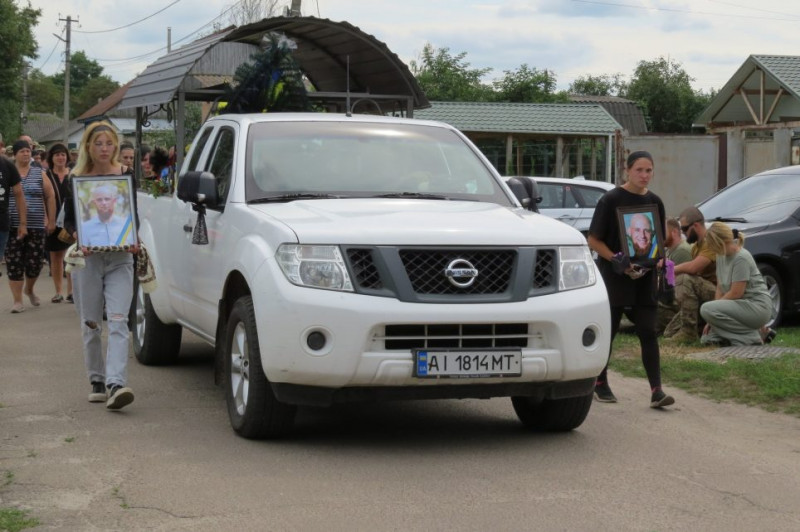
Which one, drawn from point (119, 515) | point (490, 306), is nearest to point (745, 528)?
point (490, 306)

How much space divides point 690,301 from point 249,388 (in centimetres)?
614

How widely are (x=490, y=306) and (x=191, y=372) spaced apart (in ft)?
12.7

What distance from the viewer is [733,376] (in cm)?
965

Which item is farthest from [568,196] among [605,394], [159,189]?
[605,394]

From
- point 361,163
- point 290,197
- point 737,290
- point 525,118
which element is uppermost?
point 525,118

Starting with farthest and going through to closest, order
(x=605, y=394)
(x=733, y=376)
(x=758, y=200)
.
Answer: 1. (x=758, y=200)
2. (x=733, y=376)
3. (x=605, y=394)

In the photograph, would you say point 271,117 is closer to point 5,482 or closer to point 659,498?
point 5,482

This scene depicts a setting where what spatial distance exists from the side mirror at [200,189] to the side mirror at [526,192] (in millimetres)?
1917

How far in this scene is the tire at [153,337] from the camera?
32.9 feet

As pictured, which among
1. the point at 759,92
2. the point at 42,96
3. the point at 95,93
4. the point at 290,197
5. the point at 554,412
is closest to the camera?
the point at 554,412

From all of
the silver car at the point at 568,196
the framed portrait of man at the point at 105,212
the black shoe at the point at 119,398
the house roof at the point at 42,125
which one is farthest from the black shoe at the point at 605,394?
the house roof at the point at 42,125

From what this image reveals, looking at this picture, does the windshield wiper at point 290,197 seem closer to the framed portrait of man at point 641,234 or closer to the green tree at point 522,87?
the framed portrait of man at point 641,234

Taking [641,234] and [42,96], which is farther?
[42,96]

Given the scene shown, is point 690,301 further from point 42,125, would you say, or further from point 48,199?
point 42,125
